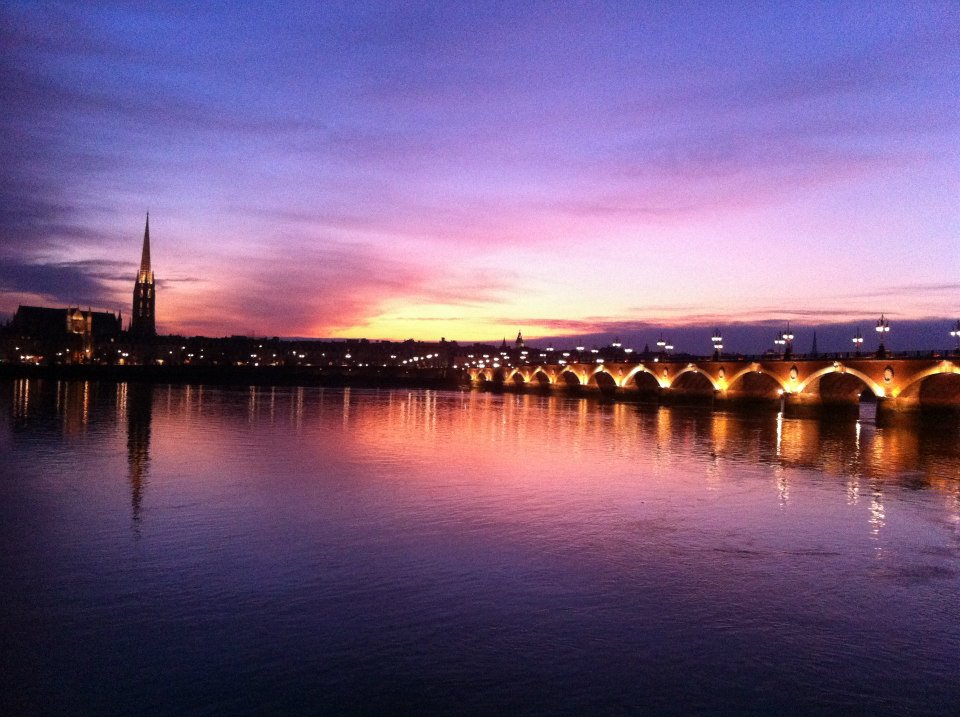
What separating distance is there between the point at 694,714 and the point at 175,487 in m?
14.8

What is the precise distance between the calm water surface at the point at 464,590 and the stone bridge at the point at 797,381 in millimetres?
28333

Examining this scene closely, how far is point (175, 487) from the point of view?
19.3m

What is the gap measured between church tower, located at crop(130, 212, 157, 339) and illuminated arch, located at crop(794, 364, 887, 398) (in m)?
154

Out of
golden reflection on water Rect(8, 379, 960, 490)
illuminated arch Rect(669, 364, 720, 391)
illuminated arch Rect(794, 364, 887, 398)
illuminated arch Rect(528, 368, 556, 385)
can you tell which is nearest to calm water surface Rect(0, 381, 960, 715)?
golden reflection on water Rect(8, 379, 960, 490)

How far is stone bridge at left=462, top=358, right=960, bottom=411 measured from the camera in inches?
1991

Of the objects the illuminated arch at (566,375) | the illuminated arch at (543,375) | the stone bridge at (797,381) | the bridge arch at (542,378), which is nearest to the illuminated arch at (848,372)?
the stone bridge at (797,381)

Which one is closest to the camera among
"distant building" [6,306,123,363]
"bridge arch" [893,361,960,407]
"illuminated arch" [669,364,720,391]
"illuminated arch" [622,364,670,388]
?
"bridge arch" [893,361,960,407]

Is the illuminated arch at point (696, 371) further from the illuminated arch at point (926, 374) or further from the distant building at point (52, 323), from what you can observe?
the distant building at point (52, 323)

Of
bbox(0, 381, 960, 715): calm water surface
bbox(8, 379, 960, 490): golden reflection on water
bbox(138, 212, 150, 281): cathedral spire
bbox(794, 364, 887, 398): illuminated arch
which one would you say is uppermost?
bbox(138, 212, 150, 281): cathedral spire

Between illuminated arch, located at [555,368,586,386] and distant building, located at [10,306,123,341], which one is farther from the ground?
distant building, located at [10,306,123,341]

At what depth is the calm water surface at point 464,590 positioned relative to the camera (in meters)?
8.31

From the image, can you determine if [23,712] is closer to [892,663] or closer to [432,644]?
[432,644]

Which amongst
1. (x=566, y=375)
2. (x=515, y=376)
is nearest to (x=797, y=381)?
(x=566, y=375)

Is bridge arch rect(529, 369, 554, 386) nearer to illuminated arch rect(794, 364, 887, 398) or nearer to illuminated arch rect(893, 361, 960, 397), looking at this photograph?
illuminated arch rect(794, 364, 887, 398)
